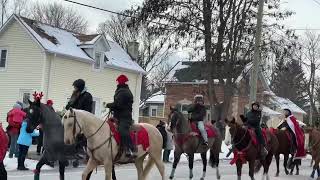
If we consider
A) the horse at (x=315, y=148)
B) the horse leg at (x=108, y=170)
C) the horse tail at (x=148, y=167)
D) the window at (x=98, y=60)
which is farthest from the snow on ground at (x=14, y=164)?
the window at (x=98, y=60)

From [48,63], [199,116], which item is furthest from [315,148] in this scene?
[48,63]

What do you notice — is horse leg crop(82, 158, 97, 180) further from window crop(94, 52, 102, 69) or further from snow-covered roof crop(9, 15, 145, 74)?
window crop(94, 52, 102, 69)

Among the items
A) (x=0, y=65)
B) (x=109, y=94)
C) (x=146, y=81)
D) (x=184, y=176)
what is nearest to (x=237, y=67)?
(x=109, y=94)

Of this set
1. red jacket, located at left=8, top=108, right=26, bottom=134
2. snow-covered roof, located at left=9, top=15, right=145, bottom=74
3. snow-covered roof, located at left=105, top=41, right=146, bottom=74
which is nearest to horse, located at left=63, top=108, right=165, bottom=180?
red jacket, located at left=8, top=108, right=26, bottom=134

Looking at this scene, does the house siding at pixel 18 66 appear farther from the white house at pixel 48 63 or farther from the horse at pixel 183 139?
the horse at pixel 183 139

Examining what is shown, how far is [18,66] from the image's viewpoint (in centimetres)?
3441

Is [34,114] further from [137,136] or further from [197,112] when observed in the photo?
[197,112]

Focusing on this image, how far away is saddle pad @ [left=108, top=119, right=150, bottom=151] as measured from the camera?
36.4 ft

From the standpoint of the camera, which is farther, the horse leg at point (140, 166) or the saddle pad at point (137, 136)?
the horse leg at point (140, 166)

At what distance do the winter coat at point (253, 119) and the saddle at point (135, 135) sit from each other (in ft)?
14.7

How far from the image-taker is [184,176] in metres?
17.3

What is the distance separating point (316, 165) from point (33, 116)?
→ 1060 centimetres

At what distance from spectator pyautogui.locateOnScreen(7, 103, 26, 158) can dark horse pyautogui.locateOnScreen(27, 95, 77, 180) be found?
731 cm

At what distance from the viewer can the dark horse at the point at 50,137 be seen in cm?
1133
